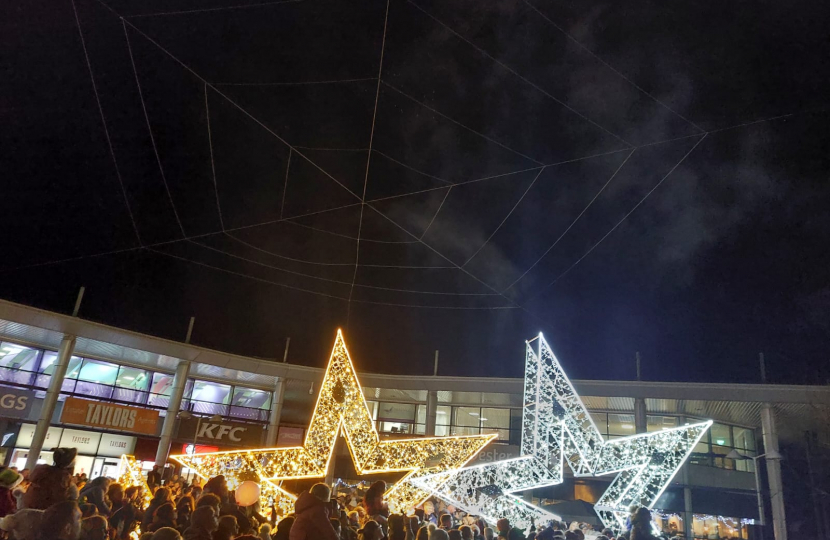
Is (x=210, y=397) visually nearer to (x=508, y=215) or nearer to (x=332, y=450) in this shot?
(x=508, y=215)

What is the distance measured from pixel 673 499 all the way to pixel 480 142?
22.2 metres

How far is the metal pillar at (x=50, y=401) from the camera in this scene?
19156 mm

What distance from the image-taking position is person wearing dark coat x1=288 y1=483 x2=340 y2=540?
13.1 feet

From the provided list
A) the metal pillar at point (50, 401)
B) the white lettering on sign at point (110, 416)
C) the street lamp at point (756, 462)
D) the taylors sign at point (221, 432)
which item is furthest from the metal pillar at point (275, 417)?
the street lamp at point (756, 462)

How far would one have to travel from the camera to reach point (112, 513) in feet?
22.5

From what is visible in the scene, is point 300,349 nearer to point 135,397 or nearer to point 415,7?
point 135,397

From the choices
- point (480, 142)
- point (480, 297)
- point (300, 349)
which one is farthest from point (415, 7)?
point (300, 349)

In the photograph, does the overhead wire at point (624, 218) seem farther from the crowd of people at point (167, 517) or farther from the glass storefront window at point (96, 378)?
the glass storefront window at point (96, 378)

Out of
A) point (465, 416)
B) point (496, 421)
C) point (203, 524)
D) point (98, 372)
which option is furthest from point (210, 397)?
point (203, 524)

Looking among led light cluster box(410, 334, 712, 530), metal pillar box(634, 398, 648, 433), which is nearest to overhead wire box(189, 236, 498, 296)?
metal pillar box(634, 398, 648, 433)

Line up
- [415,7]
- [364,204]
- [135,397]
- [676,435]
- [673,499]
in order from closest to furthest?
1. [415,7]
2. [676,435]
3. [364,204]
4. [673,499]
5. [135,397]

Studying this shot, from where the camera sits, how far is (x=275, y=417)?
2648 centimetres

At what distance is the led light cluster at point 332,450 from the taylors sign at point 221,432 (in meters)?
20.0

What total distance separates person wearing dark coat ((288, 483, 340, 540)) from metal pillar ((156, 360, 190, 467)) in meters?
22.1
